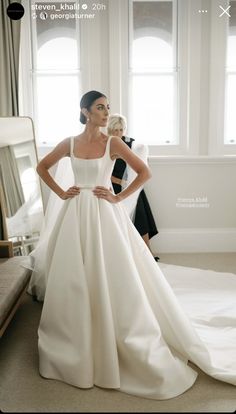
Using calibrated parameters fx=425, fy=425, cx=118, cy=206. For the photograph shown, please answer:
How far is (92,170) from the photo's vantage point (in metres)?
2.22

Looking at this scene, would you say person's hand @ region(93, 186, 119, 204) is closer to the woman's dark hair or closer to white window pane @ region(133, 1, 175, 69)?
the woman's dark hair

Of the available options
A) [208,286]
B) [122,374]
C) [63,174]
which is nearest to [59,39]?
[63,174]

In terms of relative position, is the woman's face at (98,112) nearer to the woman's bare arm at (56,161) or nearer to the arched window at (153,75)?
the woman's bare arm at (56,161)

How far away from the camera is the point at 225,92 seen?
4539 millimetres

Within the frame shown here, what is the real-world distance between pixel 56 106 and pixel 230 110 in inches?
74.3

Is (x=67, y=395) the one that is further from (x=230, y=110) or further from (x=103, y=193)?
(x=230, y=110)

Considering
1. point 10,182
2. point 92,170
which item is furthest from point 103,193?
point 10,182

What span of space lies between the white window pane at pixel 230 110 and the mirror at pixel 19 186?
212cm

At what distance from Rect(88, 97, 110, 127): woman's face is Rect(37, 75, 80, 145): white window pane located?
7.88ft

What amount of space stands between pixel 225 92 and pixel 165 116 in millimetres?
A: 679

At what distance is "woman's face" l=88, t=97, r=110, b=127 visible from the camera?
2.22 metres

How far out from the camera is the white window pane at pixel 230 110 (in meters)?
4.57

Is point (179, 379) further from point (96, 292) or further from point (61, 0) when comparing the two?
point (61, 0)

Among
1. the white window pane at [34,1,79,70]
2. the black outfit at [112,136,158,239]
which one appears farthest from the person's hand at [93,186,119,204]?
the white window pane at [34,1,79,70]
